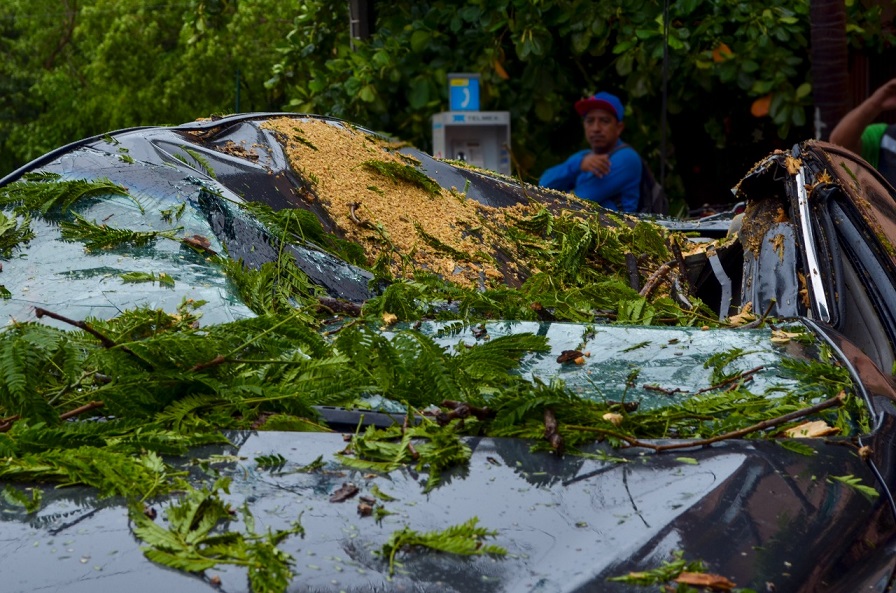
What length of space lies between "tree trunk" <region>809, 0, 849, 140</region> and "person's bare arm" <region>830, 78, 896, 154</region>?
4.71 ft

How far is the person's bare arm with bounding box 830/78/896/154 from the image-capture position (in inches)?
261

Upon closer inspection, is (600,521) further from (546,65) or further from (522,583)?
(546,65)

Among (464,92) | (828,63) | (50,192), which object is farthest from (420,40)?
(50,192)

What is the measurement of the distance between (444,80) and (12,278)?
853 centimetres

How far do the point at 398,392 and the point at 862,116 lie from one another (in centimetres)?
505

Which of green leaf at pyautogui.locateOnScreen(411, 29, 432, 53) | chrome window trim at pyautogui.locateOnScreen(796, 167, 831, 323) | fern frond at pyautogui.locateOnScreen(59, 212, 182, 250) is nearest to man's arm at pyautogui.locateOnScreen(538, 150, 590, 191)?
chrome window trim at pyautogui.locateOnScreen(796, 167, 831, 323)

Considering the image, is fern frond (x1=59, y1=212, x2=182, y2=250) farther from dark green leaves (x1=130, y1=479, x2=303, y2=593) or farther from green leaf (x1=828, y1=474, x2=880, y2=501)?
green leaf (x1=828, y1=474, x2=880, y2=501)

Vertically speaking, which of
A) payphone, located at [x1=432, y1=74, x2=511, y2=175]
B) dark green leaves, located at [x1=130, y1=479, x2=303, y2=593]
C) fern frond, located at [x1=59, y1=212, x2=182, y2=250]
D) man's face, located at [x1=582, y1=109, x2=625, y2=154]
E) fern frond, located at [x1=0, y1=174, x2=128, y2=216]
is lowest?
payphone, located at [x1=432, y1=74, x2=511, y2=175]

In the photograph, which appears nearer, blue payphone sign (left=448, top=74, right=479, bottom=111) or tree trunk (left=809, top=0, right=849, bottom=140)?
tree trunk (left=809, top=0, right=849, bottom=140)

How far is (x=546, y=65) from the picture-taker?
1081 cm

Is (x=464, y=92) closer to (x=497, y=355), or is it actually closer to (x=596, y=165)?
(x=596, y=165)

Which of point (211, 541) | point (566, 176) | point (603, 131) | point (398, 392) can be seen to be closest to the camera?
point (211, 541)

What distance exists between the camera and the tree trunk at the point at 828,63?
8.23 metres

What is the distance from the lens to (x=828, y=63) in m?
8.31
